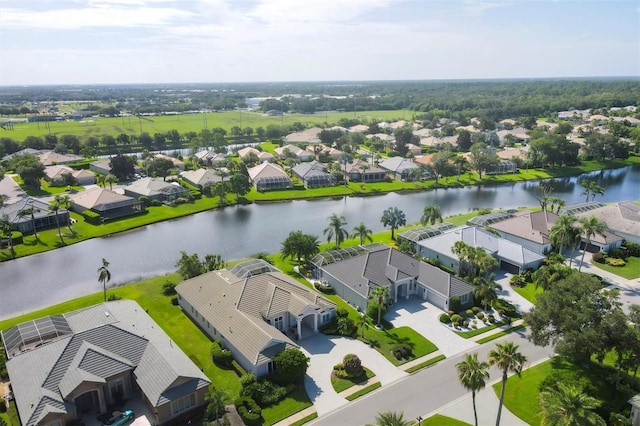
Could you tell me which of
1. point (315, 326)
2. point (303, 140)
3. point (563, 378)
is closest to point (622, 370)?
point (563, 378)

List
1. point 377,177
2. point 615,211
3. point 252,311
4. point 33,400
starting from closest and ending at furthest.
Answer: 1. point 33,400
2. point 252,311
3. point 615,211
4. point 377,177

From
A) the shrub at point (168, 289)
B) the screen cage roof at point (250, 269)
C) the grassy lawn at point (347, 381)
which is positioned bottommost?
the grassy lawn at point (347, 381)

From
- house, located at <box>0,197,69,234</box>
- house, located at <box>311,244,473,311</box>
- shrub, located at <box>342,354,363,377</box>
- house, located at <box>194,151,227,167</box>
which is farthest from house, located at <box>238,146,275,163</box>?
shrub, located at <box>342,354,363,377</box>

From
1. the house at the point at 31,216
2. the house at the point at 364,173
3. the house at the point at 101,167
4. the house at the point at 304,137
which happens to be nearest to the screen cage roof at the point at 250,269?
the house at the point at 31,216

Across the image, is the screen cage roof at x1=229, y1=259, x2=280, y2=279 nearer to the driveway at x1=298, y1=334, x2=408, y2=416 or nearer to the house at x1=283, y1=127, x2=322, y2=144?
the driveway at x1=298, y1=334, x2=408, y2=416

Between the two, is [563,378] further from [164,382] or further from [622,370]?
[164,382]

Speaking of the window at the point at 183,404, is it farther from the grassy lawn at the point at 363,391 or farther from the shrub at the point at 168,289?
the shrub at the point at 168,289

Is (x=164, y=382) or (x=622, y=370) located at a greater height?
(x=164, y=382)
